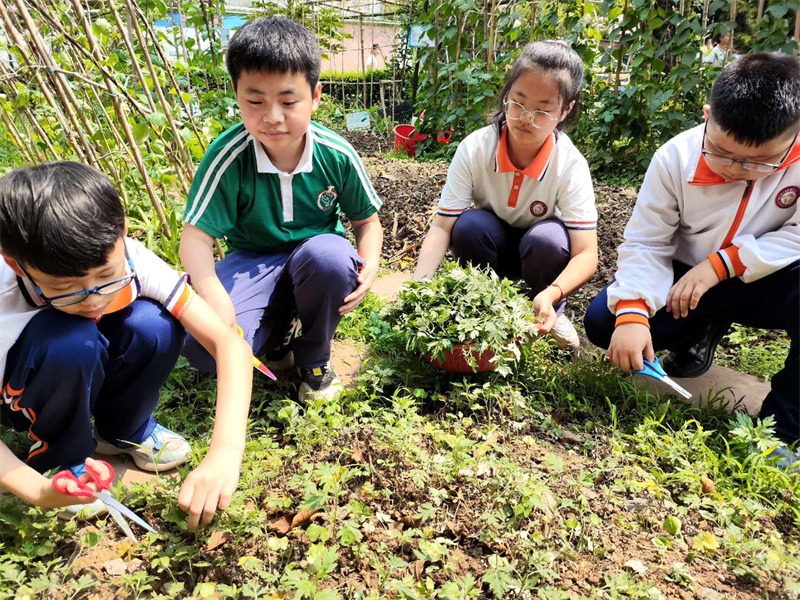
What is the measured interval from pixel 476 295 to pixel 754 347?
1.46 meters

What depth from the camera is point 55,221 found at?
1.37 meters

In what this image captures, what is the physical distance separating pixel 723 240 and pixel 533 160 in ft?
2.62

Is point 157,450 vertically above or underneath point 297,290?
underneath

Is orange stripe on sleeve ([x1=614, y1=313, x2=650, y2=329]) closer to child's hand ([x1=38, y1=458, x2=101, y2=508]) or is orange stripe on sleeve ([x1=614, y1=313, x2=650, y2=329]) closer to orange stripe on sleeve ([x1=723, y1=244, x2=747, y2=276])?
orange stripe on sleeve ([x1=723, y1=244, x2=747, y2=276])

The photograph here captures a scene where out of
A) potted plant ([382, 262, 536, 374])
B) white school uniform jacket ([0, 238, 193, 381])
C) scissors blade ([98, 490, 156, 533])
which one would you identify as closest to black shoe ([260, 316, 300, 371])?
potted plant ([382, 262, 536, 374])

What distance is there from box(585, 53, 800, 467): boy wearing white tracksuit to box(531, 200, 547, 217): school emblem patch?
433 mm

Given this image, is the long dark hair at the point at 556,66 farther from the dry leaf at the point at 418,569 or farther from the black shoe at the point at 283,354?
the dry leaf at the point at 418,569

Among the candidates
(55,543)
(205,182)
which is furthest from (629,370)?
(55,543)

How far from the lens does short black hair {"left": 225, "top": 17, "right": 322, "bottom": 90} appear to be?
197 cm

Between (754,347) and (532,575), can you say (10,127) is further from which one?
(754,347)

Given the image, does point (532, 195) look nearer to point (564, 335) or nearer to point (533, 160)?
point (533, 160)

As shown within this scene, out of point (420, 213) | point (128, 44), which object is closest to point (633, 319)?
point (420, 213)

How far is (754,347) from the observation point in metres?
2.67

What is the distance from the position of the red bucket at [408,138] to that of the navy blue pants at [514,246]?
386 centimetres
